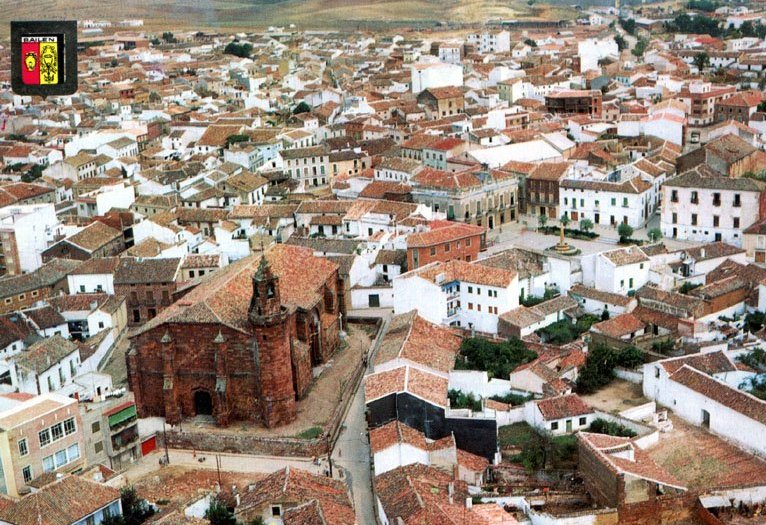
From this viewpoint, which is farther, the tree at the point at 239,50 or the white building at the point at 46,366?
the tree at the point at 239,50

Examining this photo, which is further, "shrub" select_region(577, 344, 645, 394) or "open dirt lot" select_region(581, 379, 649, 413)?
"shrub" select_region(577, 344, 645, 394)

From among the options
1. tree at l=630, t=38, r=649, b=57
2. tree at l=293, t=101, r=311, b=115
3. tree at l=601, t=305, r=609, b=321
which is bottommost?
tree at l=601, t=305, r=609, b=321

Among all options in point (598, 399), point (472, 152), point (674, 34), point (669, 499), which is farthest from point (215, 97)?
point (669, 499)

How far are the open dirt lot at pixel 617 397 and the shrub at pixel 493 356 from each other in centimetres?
186

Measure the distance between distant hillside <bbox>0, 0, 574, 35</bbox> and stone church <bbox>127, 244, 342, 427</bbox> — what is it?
292 inches

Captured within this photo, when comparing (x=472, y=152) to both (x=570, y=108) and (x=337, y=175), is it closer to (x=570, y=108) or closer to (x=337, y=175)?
(x=337, y=175)

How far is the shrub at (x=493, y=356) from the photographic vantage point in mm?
23156

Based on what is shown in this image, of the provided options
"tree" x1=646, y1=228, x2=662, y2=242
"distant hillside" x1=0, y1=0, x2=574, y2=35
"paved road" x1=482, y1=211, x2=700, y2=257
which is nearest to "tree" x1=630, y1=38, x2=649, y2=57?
"distant hillside" x1=0, y1=0, x2=574, y2=35

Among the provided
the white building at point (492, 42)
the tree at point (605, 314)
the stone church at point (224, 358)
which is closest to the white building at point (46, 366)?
the stone church at point (224, 358)

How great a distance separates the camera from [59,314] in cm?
Answer: 2728

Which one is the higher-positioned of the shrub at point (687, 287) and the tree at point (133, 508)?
the shrub at point (687, 287)

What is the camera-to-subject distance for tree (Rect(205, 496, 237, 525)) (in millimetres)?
17531

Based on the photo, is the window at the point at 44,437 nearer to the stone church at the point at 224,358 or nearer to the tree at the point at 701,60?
the stone church at the point at 224,358

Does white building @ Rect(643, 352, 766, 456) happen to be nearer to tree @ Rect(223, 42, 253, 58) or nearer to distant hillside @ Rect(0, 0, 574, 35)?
distant hillside @ Rect(0, 0, 574, 35)
